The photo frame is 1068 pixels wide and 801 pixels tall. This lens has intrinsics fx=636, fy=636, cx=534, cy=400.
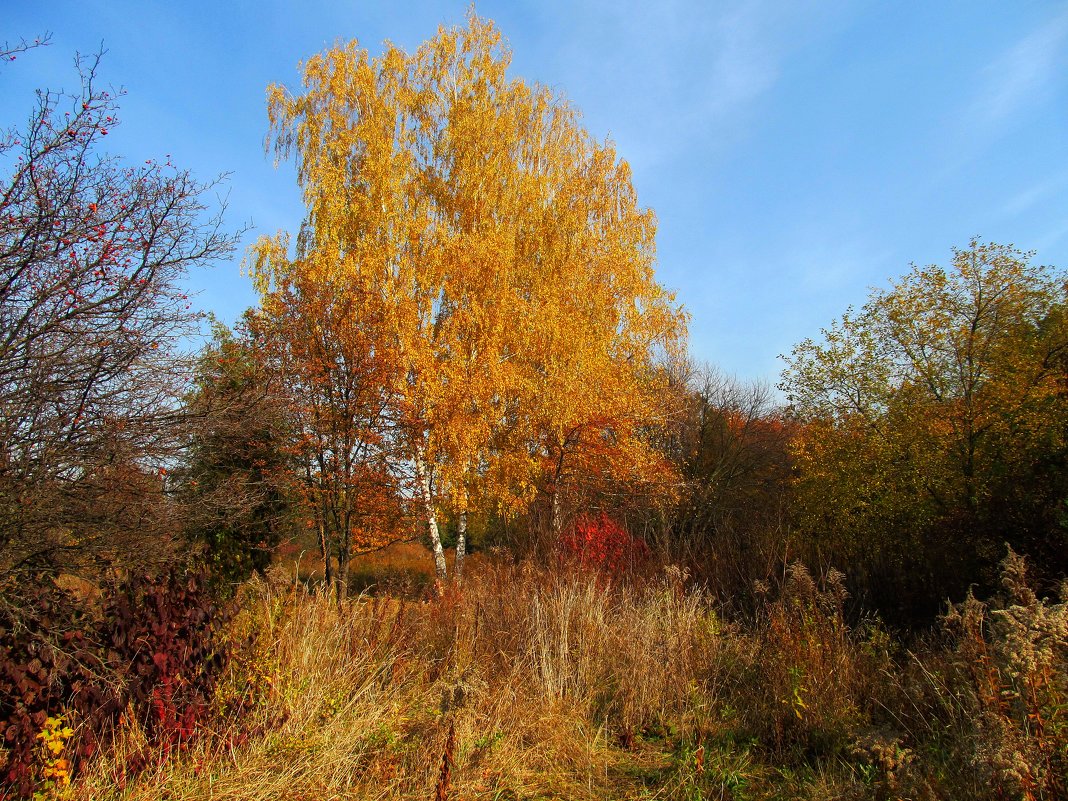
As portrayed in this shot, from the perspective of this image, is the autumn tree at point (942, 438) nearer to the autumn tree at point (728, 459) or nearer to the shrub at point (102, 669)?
the autumn tree at point (728, 459)

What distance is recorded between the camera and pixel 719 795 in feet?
11.1

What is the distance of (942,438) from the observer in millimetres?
10383

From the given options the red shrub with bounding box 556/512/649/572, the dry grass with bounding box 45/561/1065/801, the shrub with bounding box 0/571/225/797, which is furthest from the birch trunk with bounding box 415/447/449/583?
the shrub with bounding box 0/571/225/797

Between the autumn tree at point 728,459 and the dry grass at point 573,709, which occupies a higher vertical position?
the autumn tree at point 728,459

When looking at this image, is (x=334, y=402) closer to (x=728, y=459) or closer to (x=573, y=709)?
(x=573, y=709)

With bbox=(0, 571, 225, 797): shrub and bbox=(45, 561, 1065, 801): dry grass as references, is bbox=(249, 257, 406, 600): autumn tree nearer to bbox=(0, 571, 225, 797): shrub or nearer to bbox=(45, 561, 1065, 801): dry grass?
bbox=(45, 561, 1065, 801): dry grass

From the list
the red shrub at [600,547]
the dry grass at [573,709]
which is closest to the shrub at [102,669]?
the dry grass at [573,709]

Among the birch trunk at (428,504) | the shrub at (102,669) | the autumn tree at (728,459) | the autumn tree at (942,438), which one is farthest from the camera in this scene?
the autumn tree at (728,459)

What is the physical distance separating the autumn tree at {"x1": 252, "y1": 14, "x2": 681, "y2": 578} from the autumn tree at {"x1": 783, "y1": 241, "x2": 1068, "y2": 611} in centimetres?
479

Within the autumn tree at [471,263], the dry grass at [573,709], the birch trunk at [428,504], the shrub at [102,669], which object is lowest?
the dry grass at [573,709]

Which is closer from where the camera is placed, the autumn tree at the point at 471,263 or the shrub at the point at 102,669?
the shrub at the point at 102,669

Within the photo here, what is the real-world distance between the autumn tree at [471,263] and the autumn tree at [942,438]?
15.7 ft

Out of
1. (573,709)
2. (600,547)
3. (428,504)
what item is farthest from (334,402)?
(573,709)

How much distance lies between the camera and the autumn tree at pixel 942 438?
22.7 feet
